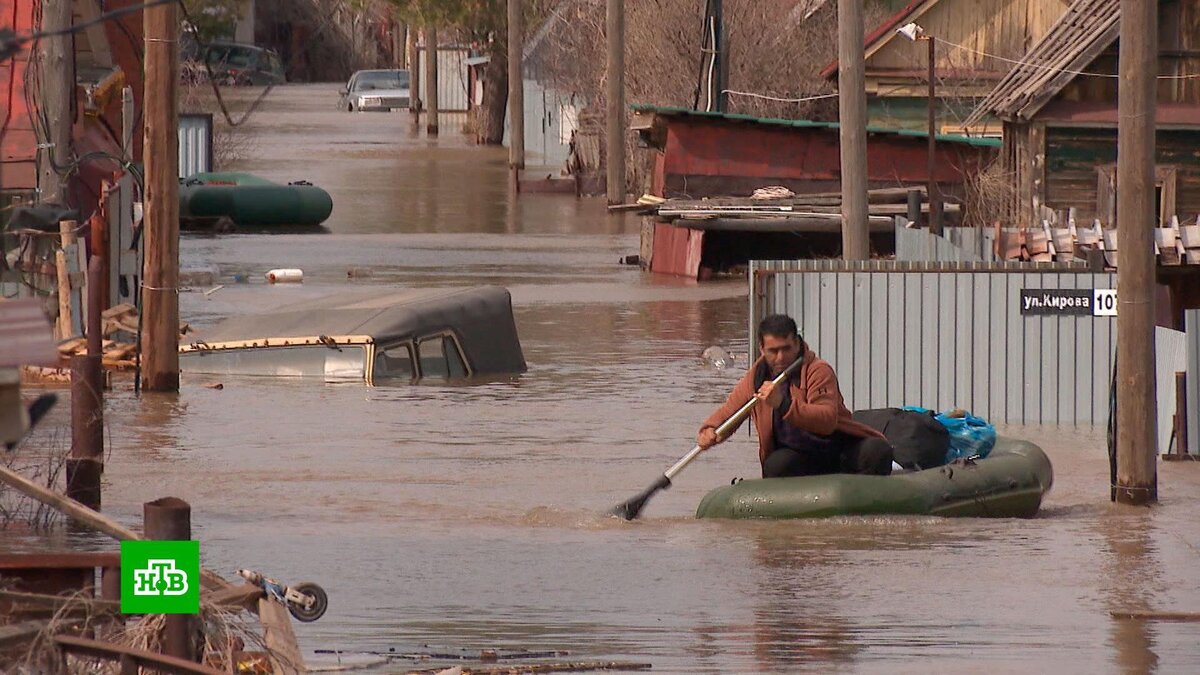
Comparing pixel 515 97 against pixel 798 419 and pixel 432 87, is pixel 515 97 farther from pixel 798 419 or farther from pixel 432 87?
pixel 798 419

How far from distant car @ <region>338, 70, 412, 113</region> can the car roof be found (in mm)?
56621

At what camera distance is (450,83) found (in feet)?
255

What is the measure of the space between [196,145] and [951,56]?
14476 millimetres

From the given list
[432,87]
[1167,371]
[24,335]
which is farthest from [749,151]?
[432,87]

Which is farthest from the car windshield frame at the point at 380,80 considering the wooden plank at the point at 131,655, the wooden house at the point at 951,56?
the wooden plank at the point at 131,655

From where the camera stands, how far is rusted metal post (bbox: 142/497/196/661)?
6.06 meters

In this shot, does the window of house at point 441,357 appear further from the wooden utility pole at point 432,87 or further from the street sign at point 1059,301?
the wooden utility pole at point 432,87

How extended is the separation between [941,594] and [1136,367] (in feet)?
10.8

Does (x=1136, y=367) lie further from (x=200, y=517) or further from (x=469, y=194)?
(x=469, y=194)

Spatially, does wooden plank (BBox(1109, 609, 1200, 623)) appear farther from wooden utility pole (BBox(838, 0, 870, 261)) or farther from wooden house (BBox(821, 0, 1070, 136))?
wooden house (BBox(821, 0, 1070, 136))

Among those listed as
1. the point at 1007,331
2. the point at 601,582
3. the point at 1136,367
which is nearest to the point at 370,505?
the point at 601,582

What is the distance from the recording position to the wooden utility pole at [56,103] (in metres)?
19.2

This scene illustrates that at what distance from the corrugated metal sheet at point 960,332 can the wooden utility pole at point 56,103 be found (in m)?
6.65

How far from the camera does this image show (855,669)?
27.8 feet
